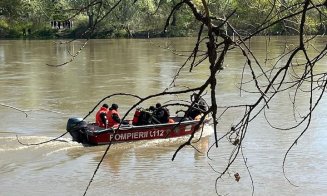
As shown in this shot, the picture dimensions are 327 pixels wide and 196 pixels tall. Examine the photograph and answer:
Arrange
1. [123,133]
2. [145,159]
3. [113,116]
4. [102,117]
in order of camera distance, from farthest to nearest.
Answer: [123,133]
[102,117]
[113,116]
[145,159]

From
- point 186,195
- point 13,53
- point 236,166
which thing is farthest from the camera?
point 13,53

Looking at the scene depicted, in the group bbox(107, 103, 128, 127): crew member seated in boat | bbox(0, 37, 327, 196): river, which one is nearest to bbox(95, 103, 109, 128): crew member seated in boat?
bbox(107, 103, 128, 127): crew member seated in boat

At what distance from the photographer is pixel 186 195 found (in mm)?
9875

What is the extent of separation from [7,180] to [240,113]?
824cm

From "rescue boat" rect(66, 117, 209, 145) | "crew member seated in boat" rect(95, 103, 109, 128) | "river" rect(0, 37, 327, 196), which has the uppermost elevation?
"crew member seated in boat" rect(95, 103, 109, 128)

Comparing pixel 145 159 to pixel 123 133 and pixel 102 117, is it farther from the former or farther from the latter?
pixel 102 117

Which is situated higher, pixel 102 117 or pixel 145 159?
pixel 102 117

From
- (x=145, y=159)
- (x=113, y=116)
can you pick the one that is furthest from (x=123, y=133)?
(x=145, y=159)

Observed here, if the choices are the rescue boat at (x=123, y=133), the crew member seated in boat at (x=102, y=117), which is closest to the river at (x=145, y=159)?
the rescue boat at (x=123, y=133)

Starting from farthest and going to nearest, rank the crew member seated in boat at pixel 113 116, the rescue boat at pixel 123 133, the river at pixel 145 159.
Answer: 1. the rescue boat at pixel 123 133
2. the crew member seated in boat at pixel 113 116
3. the river at pixel 145 159

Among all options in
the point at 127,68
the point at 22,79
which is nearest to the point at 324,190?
the point at 22,79

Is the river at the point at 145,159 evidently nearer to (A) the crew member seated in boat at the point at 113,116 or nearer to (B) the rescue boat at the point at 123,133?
(B) the rescue boat at the point at 123,133

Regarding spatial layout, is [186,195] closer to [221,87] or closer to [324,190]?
[324,190]

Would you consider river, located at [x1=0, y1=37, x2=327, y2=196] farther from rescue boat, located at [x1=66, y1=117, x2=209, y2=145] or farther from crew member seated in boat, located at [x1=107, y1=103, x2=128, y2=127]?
crew member seated in boat, located at [x1=107, y1=103, x2=128, y2=127]
